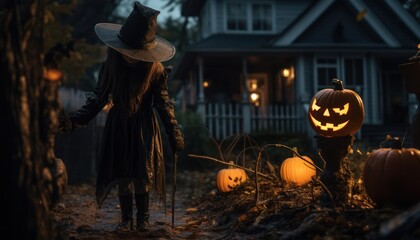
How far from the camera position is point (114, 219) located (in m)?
6.57

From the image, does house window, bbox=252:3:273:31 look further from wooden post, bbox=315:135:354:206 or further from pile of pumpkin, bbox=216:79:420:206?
wooden post, bbox=315:135:354:206

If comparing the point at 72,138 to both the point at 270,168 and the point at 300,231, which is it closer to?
the point at 270,168

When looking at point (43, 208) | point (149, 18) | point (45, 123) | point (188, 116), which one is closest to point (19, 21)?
point (45, 123)

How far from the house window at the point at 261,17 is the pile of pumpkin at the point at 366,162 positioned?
1402 cm

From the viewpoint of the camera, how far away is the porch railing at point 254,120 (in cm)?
1695

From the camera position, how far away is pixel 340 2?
63.1 feet

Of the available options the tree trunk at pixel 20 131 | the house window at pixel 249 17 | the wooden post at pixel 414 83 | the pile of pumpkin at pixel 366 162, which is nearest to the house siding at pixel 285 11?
the house window at pixel 249 17

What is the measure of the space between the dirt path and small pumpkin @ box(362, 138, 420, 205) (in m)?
1.33

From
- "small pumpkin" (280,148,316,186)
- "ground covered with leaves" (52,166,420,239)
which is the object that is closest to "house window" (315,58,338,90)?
"ground covered with leaves" (52,166,420,239)

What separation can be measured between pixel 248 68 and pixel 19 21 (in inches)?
741

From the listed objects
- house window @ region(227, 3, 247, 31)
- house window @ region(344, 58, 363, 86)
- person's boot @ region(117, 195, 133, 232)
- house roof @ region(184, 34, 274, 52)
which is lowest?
person's boot @ region(117, 195, 133, 232)

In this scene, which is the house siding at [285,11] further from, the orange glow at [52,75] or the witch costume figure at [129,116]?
the orange glow at [52,75]

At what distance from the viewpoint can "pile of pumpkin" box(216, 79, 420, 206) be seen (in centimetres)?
415

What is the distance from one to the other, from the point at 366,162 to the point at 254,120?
12.9 m
